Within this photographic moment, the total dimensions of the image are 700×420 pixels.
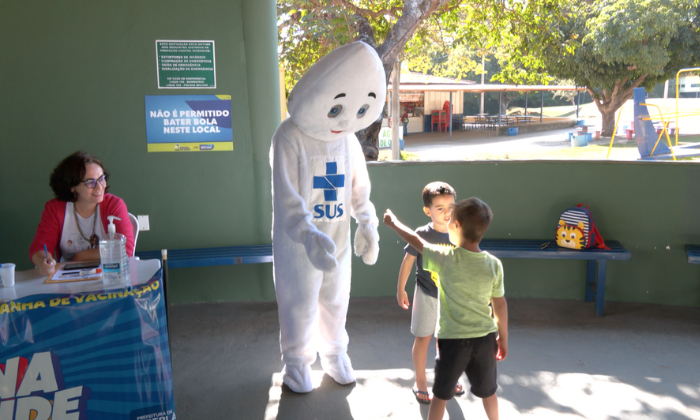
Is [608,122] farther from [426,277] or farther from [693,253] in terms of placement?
[426,277]

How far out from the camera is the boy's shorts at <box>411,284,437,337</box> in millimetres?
3076

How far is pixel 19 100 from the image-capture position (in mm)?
4457

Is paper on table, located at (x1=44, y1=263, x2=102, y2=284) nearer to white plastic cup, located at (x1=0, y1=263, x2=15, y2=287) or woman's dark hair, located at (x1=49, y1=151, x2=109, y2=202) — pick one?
white plastic cup, located at (x1=0, y1=263, x2=15, y2=287)

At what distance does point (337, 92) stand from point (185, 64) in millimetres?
2081

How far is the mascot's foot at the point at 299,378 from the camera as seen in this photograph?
3.38 metres

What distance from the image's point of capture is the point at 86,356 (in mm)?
2525

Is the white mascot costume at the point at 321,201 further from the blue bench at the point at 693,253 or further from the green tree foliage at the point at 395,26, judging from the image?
the green tree foliage at the point at 395,26

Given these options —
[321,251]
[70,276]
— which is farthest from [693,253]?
[70,276]

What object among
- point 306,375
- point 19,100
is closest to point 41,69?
point 19,100

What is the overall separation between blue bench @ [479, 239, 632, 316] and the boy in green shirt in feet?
7.18

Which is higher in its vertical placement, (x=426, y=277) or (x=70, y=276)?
(x=70, y=276)

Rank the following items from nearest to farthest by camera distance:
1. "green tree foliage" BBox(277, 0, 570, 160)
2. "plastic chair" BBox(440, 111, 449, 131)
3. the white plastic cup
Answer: the white plastic cup < "green tree foliage" BBox(277, 0, 570, 160) < "plastic chair" BBox(440, 111, 449, 131)

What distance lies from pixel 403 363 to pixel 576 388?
109 centimetres

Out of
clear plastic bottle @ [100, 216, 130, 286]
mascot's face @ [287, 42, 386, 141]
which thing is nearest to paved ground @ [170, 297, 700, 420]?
clear plastic bottle @ [100, 216, 130, 286]
